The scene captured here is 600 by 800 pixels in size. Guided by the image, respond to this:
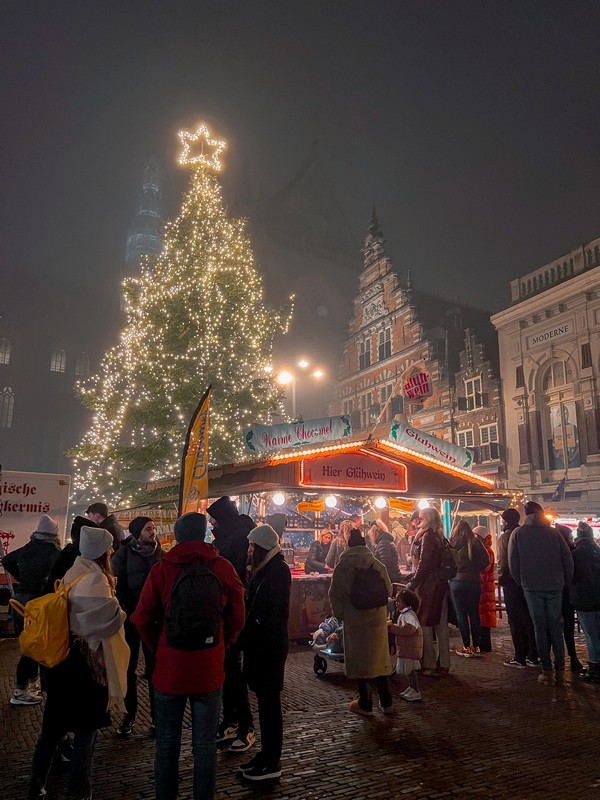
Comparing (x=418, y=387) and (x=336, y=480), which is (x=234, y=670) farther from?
(x=418, y=387)

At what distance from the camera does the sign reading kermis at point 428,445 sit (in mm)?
11297

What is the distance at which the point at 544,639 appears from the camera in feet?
23.2

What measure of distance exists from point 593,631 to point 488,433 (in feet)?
74.2

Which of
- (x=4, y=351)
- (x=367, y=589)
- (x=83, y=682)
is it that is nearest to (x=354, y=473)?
(x=367, y=589)

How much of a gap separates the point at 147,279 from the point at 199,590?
64.0 ft

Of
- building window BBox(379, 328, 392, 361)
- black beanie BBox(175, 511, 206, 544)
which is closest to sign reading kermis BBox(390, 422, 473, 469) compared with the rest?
black beanie BBox(175, 511, 206, 544)

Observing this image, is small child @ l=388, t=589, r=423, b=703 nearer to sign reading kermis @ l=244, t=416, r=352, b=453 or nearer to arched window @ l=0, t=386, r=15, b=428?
sign reading kermis @ l=244, t=416, r=352, b=453

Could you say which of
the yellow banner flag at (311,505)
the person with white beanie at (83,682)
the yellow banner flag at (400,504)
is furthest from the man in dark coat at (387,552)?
the person with white beanie at (83,682)

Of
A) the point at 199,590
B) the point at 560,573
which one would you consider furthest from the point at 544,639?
the point at 199,590

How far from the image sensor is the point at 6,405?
56.2m

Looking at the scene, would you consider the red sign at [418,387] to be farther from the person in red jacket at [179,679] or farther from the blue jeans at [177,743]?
the blue jeans at [177,743]

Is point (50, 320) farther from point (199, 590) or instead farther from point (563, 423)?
point (199, 590)

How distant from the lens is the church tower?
101250 mm

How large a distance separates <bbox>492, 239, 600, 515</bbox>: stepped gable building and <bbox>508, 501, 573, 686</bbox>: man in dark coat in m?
16.9
